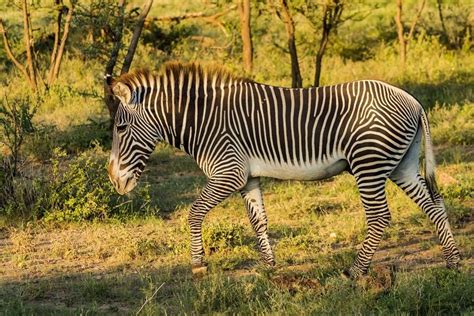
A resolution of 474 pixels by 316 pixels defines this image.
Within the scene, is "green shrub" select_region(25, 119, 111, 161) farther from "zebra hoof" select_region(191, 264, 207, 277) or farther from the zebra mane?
"zebra hoof" select_region(191, 264, 207, 277)

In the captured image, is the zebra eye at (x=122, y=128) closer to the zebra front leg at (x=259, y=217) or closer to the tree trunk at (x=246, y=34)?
the zebra front leg at (x=259, y=217)

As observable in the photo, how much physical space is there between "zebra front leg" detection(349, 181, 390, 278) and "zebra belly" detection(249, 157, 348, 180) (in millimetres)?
294

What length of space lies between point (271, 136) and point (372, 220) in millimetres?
1053

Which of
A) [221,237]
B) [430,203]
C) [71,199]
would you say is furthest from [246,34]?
[430,203]

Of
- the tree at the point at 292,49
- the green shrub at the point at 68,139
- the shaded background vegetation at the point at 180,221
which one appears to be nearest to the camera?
the shaded background vegetation at the point at 180,221

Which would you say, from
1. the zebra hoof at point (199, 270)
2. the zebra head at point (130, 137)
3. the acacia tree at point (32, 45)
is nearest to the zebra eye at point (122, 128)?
the zebra head at point (130, 137)

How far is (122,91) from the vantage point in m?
7.21

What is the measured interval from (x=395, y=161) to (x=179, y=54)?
12.6 m

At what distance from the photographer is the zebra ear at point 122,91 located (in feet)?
23.6

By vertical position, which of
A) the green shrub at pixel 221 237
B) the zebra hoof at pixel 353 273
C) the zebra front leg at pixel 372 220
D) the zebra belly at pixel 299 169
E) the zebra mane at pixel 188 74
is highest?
the zebra mane at pixel 188 74

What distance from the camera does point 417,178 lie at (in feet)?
23.6

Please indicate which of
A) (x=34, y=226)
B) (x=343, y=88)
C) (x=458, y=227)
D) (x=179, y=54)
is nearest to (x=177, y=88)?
(x=343, y=88)

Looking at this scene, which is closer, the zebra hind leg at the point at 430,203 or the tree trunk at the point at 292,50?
the zebra hind leg at the point at 430,203

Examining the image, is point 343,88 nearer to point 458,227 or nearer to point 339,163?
point 339,163
